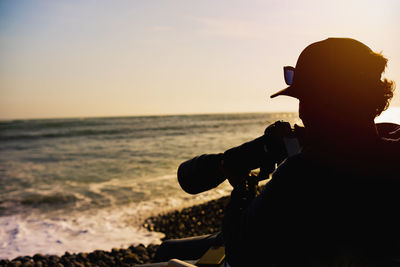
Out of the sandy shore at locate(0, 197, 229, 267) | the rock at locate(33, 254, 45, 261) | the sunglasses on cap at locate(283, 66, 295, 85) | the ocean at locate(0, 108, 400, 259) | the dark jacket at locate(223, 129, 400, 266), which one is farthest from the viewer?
the ocean at locate(0, 108, 400, 259)

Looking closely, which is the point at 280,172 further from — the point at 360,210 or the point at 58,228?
the point at 58,228

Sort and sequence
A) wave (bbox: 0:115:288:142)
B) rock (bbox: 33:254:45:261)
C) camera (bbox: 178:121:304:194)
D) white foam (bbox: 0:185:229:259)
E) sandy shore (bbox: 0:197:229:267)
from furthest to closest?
wave (bbox: 0:115:288:142)
white foam (bbox: 0:185:229:259)
rock (bbox: 33:254:45:261)
sandy shore (bbox: 0:197:229:267)
camera (bbox: 178:121:304:194)

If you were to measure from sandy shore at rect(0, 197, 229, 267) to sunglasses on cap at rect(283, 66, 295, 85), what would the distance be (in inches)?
192

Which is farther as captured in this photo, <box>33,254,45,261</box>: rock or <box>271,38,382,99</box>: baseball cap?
<box>33,254,45,261</box>: rock

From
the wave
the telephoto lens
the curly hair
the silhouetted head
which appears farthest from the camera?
the wave

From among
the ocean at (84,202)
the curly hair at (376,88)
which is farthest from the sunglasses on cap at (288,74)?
the ocean at (84,202)

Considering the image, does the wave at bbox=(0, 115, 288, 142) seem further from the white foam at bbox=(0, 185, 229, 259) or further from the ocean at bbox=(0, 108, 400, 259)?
the white foam at bbox=(0, 185, 229, 259)

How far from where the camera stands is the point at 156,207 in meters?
9.00

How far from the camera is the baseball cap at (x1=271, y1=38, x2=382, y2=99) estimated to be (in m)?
1.26

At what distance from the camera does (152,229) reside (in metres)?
7.36

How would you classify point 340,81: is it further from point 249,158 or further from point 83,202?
point 83,202

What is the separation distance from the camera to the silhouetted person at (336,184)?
1.18m

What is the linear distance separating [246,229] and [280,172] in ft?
0.94

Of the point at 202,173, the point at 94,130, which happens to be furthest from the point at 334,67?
the point at 94,130
